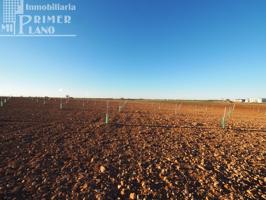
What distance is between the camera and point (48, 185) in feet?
17.2

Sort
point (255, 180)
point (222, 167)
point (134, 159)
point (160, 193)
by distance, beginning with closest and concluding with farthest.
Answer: point (160, 193), point (255, 180), point (222, 167), point (134, 159)

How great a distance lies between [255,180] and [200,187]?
7.11 feet

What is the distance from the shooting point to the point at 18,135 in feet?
35.4

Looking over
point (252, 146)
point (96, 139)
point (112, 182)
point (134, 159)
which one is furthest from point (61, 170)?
point (252, 146)

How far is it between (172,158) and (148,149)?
1.55 metres

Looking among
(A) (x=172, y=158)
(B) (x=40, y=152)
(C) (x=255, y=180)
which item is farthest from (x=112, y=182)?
(C) (x=255, y=180)

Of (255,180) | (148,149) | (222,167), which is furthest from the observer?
(148,149)

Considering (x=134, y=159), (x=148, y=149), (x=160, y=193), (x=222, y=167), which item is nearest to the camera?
(x=160, y=193)

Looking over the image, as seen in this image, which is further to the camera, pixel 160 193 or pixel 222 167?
pixel 222 167

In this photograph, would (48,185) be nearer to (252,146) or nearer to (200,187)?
(200,187)

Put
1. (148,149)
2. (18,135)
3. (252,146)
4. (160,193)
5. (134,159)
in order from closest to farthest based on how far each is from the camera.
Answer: (160,193), (134,159), (148,149), (252,146), (18,135)

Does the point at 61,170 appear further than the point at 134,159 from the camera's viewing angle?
No

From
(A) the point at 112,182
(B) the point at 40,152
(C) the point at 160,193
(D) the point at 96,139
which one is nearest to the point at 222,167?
(C) the point at 160,193

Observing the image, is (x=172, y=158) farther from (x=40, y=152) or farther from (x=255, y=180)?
(x=40, y=152)
